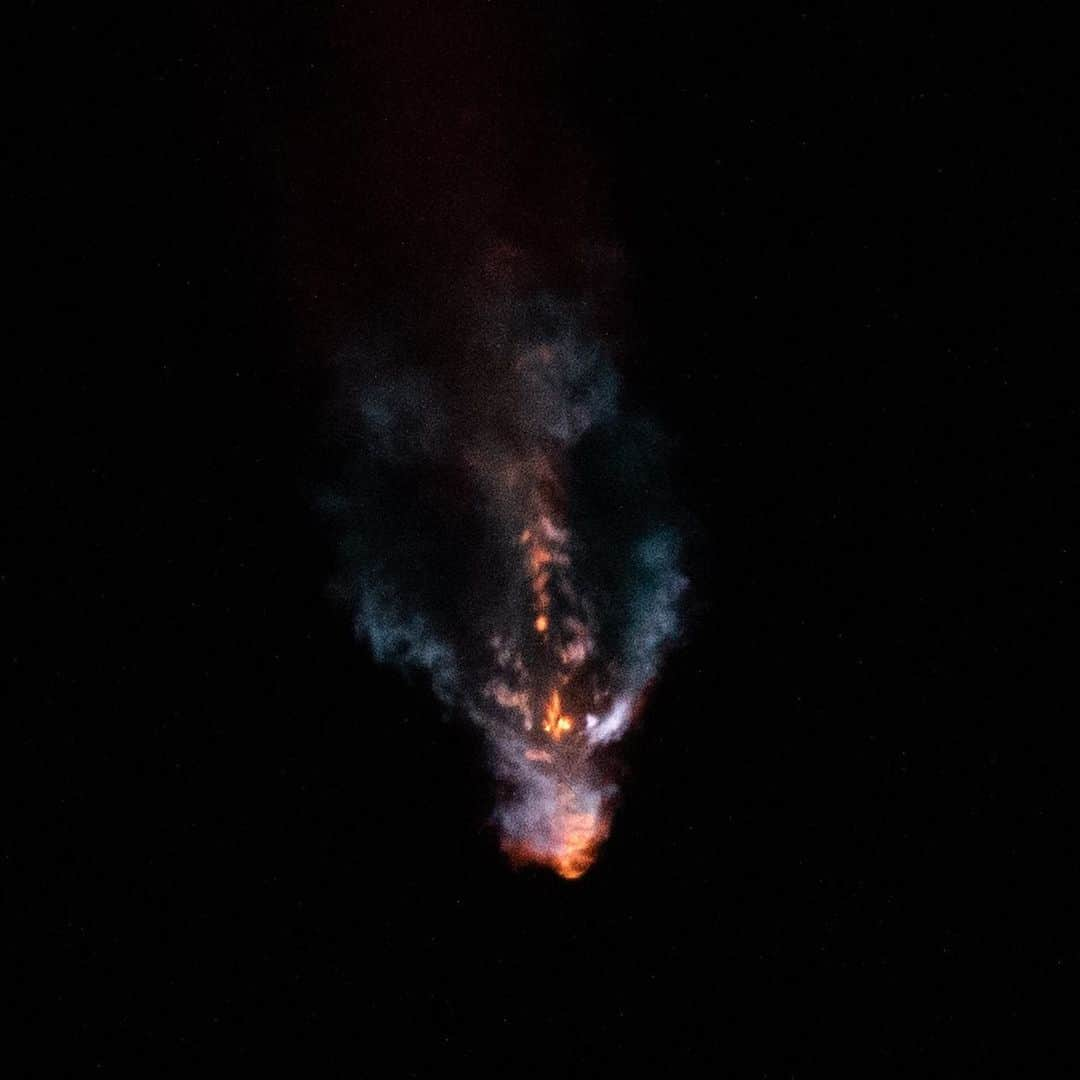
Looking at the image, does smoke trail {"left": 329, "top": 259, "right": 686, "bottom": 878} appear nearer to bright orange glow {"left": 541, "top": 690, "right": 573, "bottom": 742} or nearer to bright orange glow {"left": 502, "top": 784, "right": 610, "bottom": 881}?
bright orange glow {"left": 541, "top": 690, "right": 573, "bottom": 742}

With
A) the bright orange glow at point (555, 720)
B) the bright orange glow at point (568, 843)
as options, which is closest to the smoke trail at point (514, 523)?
the bright orange glow at point (555, 720)

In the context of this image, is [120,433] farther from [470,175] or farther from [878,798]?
[878,798]

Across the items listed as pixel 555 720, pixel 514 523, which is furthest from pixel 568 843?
pixel 514 523

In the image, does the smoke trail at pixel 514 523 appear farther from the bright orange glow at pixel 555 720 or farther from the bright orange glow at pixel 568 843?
the bright orange glow at pixel 568 843

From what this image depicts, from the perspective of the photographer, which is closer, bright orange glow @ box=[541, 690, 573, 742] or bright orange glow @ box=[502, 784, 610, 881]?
bright orange glow @ box=[541, 690, 573, 742]

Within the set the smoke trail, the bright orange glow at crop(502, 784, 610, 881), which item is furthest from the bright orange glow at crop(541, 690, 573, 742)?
the bright orange glow at crop(502, 784, 610, 881)

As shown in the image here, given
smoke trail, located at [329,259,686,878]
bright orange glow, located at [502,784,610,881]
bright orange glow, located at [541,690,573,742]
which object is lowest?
bright orange glow, located at [502,784,610,881]

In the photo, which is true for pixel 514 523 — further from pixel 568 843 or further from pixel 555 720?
pixel 568 843

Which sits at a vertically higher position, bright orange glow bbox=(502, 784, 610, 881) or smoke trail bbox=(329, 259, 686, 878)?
smoke trail bbox=(329, 259, 686, 878)

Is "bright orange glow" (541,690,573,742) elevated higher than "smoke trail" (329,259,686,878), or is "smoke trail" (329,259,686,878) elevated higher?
"smoke trail" (329,259,686,878)
